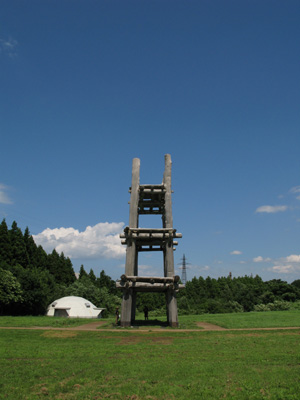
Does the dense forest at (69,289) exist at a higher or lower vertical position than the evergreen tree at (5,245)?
lower

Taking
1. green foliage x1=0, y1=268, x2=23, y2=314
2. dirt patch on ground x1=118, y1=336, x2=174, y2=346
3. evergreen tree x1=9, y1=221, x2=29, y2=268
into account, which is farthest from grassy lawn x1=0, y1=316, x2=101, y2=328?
evergreen tree x1=9, y1=221, x2=29, y2=268

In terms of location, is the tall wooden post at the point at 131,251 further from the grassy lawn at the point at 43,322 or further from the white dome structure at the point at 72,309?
the white dome structure at the point at 72,309

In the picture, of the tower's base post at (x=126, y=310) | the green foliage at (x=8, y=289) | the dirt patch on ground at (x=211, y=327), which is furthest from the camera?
the green foliage at (x=8, y=289)

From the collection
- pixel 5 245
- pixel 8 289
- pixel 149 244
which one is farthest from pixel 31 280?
pixel 149 244

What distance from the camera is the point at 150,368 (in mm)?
8484

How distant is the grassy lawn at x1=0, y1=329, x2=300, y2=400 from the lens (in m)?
6.58

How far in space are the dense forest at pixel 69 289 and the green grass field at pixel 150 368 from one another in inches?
1051

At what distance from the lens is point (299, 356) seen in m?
9.82

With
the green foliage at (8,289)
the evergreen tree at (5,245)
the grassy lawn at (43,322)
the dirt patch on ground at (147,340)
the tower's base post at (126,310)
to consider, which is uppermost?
the evergreen tree at (5,245)

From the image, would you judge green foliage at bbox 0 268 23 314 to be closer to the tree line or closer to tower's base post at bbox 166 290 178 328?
the tree line

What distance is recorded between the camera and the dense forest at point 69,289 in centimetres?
4244

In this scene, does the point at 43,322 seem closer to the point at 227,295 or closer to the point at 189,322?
the point at 189,322

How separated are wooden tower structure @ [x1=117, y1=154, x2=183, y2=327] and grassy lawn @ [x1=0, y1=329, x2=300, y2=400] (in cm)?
569

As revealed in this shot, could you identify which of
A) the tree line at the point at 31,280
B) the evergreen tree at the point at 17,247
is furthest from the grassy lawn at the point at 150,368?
the evergreen tree at the point at 17,247
